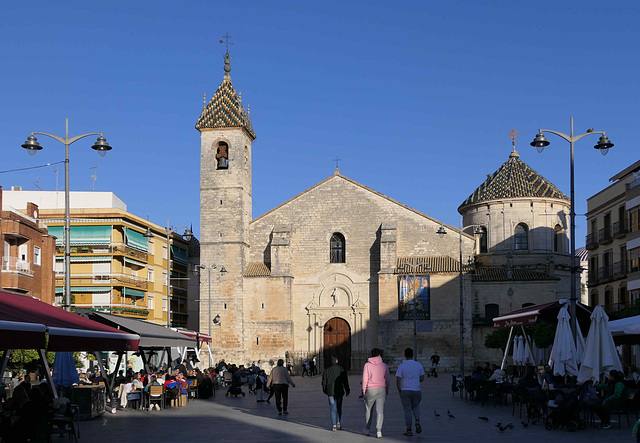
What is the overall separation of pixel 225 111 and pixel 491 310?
20.1 meters

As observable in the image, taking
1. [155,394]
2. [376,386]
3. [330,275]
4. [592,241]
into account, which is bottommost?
[155,394]

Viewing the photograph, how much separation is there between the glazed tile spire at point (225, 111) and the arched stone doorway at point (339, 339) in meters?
13.0

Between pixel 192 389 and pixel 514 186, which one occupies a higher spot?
pixel 514 186

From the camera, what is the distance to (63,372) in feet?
61.7

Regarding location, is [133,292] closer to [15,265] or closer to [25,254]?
[25,254]

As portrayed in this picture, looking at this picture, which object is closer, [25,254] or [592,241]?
[25,254]

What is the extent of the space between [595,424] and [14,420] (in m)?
10.8

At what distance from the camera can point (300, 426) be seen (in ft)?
53.8

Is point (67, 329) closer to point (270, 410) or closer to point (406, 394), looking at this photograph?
point (406, 394)

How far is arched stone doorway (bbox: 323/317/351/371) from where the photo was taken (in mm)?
48531

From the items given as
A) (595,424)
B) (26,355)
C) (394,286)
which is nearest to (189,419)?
(595,424)

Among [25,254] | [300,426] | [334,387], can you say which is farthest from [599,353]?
[25,254]

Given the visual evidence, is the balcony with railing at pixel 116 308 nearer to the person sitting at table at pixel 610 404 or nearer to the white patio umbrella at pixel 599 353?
the white patio umbrella at pixel 599 353

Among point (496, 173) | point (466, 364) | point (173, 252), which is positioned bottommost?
point (466, 364)
